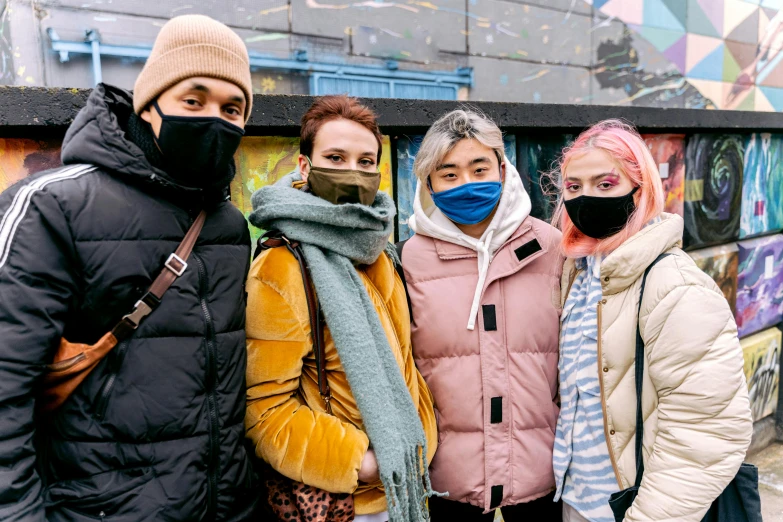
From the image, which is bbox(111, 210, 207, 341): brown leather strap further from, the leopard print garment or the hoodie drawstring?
the hoodie drawstring

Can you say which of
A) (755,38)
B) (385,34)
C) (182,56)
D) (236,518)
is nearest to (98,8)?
(385,34)

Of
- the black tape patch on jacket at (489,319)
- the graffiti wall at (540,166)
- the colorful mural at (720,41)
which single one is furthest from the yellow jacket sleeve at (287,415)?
the colorful mural at (720,41)

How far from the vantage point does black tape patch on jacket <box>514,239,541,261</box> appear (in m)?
2.02

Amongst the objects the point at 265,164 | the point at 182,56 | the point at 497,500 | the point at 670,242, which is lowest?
the point at 497,500

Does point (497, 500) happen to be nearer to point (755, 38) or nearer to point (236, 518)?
point (236, 518)

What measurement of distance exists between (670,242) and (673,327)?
29cm

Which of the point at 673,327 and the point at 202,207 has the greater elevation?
the point at 202,207

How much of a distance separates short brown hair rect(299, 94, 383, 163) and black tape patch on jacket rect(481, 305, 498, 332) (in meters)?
0.70

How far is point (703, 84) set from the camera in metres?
14.7

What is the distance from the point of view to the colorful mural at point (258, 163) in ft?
7.73

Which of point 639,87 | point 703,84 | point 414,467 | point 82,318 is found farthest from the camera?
point 703,84

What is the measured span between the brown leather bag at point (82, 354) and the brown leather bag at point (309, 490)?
1.32 feet

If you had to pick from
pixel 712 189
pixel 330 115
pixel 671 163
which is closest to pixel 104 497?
pixel 330 115

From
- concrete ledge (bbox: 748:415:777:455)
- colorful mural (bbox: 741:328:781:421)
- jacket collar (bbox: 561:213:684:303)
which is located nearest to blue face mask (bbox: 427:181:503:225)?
jacket collar (bbox: 561:213:684:303)
